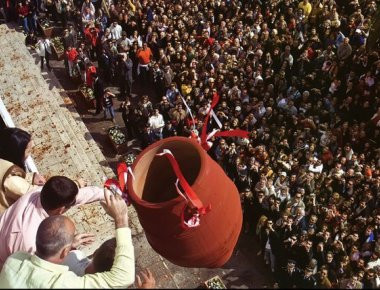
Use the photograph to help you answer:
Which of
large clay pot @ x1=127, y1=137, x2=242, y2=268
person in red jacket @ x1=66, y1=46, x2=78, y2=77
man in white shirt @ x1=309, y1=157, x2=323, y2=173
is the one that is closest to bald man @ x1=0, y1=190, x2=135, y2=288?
large clay pot @ x1=127, y1=137, x2=242, y2=268

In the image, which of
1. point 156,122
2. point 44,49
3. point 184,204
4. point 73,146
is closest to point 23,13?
point 44,49

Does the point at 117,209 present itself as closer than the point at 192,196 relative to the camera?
Yes

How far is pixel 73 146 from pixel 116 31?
6572 millimetres

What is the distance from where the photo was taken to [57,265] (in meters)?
4.38

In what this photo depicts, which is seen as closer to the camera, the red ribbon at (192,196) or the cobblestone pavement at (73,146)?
the red ribbon at (192,196)

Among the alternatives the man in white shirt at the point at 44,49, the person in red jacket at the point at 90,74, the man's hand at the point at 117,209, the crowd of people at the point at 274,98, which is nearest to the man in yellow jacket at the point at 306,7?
the crowd of people at the point at 274,98

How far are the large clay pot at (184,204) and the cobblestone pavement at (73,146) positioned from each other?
667cm

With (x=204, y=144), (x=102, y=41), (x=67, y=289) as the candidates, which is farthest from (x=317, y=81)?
(x=67, y=289)

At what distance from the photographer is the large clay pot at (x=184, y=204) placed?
5.43 metres

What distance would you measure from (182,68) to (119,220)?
1588cm

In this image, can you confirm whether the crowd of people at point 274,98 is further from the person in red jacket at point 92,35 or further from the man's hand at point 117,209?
the man's hand at point 117,209

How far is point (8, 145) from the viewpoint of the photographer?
7324 mm

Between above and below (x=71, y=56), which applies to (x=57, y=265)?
above

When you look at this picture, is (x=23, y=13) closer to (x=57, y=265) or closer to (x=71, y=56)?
(x=71, y=56)
